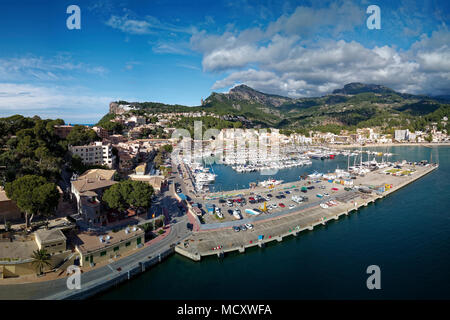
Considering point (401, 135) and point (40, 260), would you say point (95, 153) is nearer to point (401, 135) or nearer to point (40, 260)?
point (40, 260)

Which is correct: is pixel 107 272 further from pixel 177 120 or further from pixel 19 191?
pixel 177 120

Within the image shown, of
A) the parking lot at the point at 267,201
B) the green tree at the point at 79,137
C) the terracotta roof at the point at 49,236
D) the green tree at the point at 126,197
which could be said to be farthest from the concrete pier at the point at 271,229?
the green tree at the point at 79,137

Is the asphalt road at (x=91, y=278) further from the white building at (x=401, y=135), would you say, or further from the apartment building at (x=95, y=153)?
the white building at (x=401, y=135)

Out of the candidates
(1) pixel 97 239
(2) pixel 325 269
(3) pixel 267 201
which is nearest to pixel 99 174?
(1) pixel 97 239

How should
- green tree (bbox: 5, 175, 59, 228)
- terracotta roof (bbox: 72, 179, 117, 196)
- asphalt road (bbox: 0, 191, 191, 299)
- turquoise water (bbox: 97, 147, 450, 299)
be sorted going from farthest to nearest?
terracotta roof (bbox: 72, 179, 117, 196)
green tree (bbox: 5, 175, 59, 228)
turquoise water (bbox: 97, 147, 450, 299)
asphalt road (bbox: 0, 191, 191, 299)

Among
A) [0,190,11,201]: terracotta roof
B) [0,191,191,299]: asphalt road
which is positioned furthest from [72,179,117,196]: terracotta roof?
[0,191,191,299]: asphalt road

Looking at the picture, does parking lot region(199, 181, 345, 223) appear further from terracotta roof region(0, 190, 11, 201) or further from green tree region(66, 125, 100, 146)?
green tree region(66, 125, 100, 146)

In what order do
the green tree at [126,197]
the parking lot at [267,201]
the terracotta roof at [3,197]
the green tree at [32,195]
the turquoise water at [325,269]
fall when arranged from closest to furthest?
the turquoise water at [325,269] < the green tree at [32,195] < the terracotta roof at [3,197] < the green tree at [126,197] < the parking lot at [267,201]
